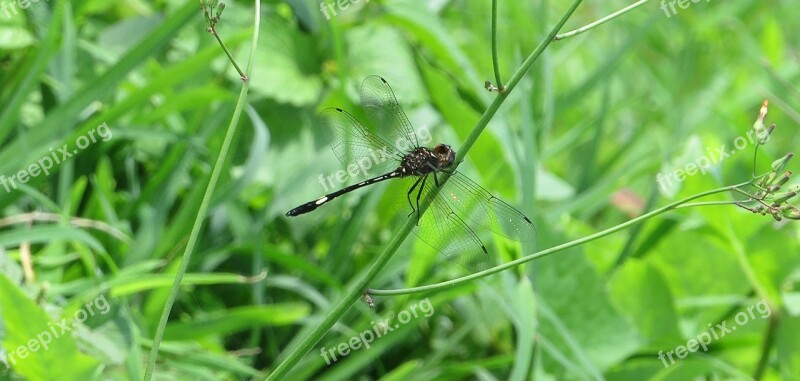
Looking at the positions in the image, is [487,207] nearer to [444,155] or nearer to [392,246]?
[444,155]

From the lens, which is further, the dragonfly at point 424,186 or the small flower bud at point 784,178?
the dragonfly at point 424,186

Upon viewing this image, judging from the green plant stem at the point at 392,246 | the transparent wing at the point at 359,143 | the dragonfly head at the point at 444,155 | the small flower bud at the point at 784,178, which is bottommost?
the small flower bud at the point at 784,178

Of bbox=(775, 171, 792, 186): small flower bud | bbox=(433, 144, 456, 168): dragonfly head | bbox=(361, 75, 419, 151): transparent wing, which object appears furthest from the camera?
bbox=(361, 75, 419, 151): transparent wing

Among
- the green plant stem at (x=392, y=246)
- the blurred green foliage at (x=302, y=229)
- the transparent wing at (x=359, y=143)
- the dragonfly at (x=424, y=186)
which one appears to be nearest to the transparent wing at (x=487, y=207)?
the dragonfly at (x=424, y=186)

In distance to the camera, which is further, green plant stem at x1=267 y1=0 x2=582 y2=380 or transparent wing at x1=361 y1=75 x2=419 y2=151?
transparent wing at x1=361 y1=75 x2=419 y2=151

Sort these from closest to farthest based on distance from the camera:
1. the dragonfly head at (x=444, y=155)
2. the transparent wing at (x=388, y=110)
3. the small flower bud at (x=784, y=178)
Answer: the small flower bud at (x=784, y=178)
the dragonfly head at (x=444, y=155)
the transparent wing at (x=388, y=110)

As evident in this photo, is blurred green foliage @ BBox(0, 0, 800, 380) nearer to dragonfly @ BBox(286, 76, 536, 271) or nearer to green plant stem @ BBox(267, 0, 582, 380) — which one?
dragonfly @ BBox(286, 76, 536, 271)

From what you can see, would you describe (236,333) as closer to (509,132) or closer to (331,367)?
(331,367)

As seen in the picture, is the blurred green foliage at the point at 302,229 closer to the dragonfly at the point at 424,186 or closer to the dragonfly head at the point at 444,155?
the dragonfly at the point at 424,186

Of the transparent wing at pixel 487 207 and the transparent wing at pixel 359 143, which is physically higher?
the transparent wing at pixel 359 143

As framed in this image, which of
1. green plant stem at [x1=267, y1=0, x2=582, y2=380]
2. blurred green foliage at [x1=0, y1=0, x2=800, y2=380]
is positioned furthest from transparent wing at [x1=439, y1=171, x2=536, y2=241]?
green plant stem at [x1=267, y1=0, x2=582, y2=380]
